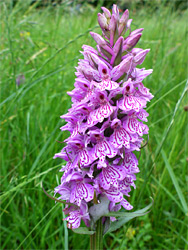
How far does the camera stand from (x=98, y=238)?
3.05ft

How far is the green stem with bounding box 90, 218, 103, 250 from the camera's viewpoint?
926 millimetres

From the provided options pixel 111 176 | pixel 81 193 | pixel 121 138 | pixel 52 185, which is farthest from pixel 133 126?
pixel 52 185

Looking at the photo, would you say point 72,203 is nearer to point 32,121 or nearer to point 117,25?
point 117,25

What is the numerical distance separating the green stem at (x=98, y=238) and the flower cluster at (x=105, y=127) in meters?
0.03

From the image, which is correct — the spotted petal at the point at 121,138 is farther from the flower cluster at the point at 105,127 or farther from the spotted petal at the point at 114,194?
the spotted petal at the point at 114,194

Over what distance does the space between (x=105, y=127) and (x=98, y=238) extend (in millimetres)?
394

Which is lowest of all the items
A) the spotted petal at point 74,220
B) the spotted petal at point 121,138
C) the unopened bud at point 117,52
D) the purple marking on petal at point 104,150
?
the spotted petal at point 74,220

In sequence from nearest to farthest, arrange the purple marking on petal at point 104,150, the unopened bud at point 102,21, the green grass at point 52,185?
1. the purple marking on petal at point 104,150
2. the unopened bud at point 102,21
3. the green grass at point 52,185

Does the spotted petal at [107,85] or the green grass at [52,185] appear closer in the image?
the spotted petal at [107,85]

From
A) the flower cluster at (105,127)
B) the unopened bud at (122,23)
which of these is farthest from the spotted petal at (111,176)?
the unopened bud at (122,23)

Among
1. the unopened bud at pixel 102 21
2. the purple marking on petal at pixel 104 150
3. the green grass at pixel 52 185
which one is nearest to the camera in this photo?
the purple marking on petal at pixel 104 150

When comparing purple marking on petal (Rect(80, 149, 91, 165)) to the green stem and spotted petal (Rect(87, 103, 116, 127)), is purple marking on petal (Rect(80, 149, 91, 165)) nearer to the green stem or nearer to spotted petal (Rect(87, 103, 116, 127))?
spotted petal (Rect(87, 103, 116, 127))

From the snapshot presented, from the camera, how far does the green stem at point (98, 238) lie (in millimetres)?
926

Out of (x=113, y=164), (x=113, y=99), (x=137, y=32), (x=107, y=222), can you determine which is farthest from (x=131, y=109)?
(x=107, y=222)
